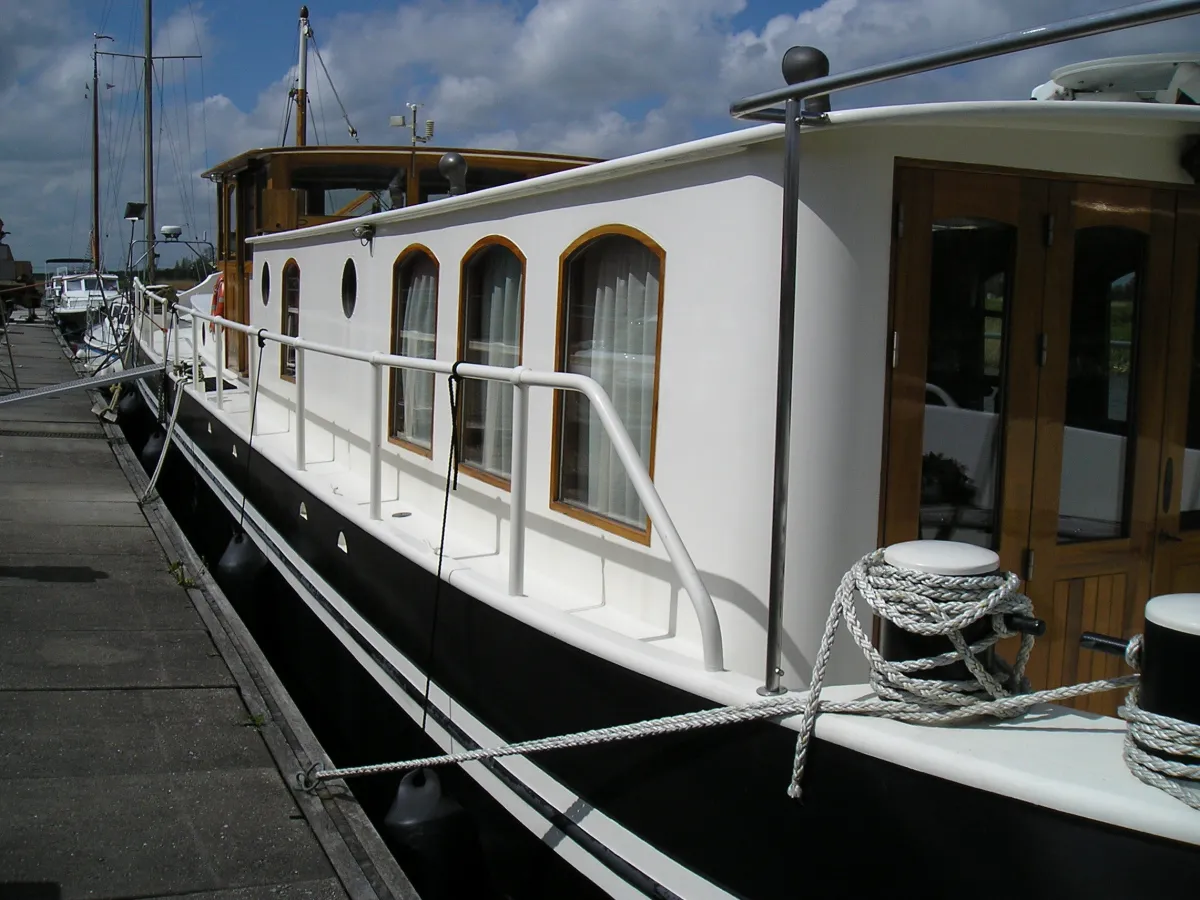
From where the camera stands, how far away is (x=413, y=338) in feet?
18.4

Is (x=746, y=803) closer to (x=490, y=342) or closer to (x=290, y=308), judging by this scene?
(x=490, y=342)

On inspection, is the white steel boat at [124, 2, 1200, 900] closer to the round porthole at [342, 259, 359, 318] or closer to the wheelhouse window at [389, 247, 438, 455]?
the wheelhouse window at [389, 247, 438, 455]

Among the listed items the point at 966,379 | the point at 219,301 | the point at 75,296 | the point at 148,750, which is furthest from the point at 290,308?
the point at 75,296

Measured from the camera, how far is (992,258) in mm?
3297

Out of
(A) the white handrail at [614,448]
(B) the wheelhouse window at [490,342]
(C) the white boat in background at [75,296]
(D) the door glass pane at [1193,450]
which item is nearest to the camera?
(A) the white handrail at [614,448]

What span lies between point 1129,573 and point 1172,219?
3.88 ft

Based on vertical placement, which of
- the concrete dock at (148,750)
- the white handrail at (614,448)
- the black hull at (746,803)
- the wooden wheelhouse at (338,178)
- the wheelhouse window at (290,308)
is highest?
the wooden wheelhouse at (338,178)

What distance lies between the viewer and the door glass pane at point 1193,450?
3.75 meters

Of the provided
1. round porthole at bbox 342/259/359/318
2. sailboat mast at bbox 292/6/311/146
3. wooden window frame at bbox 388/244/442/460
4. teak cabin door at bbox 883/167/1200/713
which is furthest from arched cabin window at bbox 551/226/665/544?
sailboat mast at bbox 292/6/311/146

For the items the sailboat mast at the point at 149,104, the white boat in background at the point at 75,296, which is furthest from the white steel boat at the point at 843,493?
the white boat in background at the point at 75,296

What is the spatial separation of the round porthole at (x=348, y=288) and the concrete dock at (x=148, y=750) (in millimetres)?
1945

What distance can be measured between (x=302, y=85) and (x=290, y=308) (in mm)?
8184

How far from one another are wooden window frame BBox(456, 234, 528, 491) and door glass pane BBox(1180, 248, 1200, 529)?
2.43m

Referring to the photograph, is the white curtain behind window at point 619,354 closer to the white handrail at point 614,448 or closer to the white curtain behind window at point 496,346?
the white handrail at point 614,448
